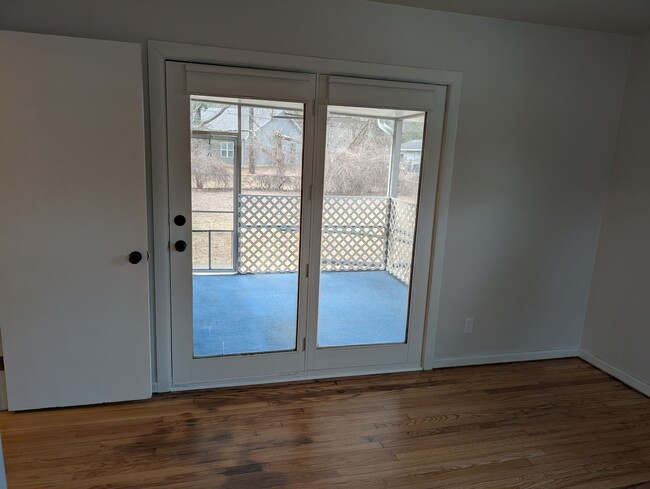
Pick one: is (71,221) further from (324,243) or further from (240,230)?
(324,243)

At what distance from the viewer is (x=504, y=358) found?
131 inches

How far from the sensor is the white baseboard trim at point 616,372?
295 cm

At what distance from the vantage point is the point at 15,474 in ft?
6.53

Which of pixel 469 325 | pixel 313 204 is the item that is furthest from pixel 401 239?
pixel 469 325

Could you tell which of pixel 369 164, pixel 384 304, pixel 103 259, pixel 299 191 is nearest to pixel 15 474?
pixel 103 259

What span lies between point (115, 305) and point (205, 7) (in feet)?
5.62

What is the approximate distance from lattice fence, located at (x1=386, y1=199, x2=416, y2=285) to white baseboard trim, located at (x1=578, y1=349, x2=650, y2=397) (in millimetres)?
1637

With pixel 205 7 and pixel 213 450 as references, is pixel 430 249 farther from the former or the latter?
pixel 205 7

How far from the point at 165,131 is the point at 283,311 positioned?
1.32 m

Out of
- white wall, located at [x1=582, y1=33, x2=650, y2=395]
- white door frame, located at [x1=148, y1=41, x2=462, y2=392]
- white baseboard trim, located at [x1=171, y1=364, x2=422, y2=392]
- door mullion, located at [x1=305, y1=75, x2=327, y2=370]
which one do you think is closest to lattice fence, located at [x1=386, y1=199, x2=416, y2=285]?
white door frame, located at [x1=148, y1=41, x2=462, y2=392]

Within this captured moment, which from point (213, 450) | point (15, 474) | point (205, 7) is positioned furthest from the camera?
point (205, 7)

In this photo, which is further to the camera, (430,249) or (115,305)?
(430,249)

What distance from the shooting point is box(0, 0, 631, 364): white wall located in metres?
2.42

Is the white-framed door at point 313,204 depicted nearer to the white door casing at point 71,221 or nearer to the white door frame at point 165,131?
the white door frame at point 165,131
